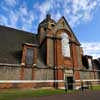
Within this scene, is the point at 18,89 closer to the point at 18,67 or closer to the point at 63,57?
the point at 18,67

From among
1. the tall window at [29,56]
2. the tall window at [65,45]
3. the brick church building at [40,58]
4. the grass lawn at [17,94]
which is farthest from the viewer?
the tall window at [65,45]

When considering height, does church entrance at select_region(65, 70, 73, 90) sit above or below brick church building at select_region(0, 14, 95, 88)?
below

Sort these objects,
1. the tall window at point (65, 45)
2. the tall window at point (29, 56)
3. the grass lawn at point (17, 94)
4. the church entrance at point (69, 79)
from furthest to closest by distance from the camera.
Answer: the tall window at point (65, 45) → the church entrance at point (69, 79) → the tall window at point (29, 56) → the grass lawn at point (17, 94)

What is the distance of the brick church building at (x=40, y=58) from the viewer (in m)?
17.3

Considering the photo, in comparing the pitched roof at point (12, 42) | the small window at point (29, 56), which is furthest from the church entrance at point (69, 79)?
the pitched roof at point (12, 42)

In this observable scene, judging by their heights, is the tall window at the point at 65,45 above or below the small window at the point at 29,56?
above

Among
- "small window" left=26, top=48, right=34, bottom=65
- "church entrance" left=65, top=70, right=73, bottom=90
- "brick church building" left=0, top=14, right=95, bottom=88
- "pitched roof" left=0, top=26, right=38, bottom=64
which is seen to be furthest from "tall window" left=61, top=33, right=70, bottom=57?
"small window" left=26, top=48, right=34, bottom=65

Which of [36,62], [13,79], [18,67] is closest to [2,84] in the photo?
[13,79]

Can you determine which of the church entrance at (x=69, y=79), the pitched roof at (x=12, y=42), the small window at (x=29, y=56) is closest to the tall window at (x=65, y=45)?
the church entrance at (x=69, y=79)

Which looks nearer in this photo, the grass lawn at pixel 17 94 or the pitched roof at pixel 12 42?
the grass lawn at pixel 17 94

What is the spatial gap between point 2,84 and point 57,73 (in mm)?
8759

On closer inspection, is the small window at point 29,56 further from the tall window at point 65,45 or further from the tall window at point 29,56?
the tall window at point 65,45

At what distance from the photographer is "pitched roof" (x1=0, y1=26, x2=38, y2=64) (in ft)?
59.7

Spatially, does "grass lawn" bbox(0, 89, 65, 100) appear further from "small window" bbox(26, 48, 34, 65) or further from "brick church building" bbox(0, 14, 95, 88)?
"small window" bbox(26, 48, 34, 65)
